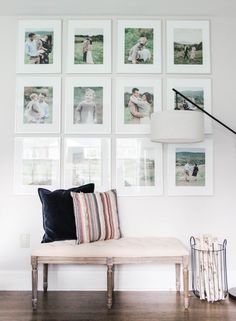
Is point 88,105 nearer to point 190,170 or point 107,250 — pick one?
point 190,170

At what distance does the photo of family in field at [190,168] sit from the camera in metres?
3.00

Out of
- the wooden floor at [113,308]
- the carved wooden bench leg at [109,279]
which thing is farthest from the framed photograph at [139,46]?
the wooden floor at [113,308]

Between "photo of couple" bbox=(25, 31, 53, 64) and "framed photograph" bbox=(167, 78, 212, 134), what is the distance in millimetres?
1241

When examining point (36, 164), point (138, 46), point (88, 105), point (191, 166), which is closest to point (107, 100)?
point (88, 105)

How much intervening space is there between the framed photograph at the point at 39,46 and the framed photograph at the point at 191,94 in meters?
1.14

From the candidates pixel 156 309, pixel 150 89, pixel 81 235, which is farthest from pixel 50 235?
pixel 150 89

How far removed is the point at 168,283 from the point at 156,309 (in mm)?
469

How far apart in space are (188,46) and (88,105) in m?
1.16

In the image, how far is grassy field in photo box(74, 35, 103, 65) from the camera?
3.05 meters

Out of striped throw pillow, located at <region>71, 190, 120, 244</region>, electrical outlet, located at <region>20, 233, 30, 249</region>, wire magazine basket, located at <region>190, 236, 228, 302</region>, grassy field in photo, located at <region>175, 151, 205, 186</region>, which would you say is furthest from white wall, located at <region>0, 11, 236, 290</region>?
wire magazine basket, located at <region>190, 236, 228, 302</region>

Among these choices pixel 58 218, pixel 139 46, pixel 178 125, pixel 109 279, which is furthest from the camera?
pixel 139 46

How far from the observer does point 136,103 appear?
304cm

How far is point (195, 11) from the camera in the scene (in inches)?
122

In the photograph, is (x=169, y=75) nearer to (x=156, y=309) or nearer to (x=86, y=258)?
(x=86, y=258)
